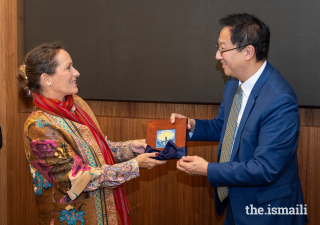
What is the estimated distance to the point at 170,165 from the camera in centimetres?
253

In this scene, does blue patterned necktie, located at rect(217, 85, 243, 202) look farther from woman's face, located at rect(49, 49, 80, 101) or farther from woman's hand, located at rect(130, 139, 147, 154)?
woman's face, located at rect(49, 49, 80, 101)

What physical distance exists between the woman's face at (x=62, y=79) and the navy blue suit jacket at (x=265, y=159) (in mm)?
949

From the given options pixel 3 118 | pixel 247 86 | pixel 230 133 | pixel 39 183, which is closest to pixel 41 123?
pixel 39 183

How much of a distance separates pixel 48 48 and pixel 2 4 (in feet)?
4.95

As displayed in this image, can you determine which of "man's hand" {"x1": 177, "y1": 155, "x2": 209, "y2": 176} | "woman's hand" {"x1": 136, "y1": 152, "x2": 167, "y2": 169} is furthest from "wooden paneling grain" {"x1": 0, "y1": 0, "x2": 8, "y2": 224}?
"man's hand" {"x1": 177, "y1": 155, "x2": 209, "y2": 176}

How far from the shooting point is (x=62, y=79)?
168 cm

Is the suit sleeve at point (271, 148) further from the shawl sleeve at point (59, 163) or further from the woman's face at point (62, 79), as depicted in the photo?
the woman's face at point (62, 79)

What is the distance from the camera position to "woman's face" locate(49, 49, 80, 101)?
167 cm

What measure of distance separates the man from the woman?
17.7 inches

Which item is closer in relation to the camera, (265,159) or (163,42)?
(265,159)

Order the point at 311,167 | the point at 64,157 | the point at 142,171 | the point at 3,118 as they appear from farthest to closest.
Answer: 1. the point at 3,118
2. the point at 142,171
3. the point at 311,167
4. the point at 64,157

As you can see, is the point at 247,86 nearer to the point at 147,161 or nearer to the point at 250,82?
the point at 250,82

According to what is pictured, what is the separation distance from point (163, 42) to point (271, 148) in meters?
1.34

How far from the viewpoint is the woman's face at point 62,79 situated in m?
1.67
